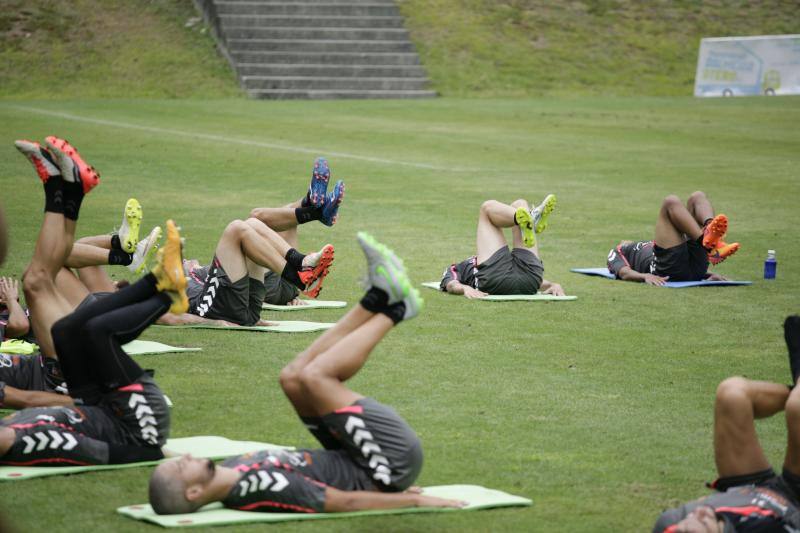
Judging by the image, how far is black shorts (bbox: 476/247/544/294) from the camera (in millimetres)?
12297

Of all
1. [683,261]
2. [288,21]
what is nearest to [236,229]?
[683,261]

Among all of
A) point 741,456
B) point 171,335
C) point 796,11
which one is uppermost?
point 796,11

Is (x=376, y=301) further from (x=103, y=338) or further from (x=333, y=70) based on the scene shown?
(x=333, y=70)

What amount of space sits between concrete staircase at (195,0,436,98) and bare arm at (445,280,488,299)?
23067mm

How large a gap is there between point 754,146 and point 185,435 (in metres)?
21.1

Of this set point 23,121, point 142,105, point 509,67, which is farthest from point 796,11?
point 23,121

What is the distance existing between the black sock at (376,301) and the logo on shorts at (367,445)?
59 cm

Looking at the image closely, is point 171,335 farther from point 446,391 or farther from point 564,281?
point 564,281

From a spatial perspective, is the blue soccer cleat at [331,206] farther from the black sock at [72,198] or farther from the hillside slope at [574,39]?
the hillside slope at [574,39]

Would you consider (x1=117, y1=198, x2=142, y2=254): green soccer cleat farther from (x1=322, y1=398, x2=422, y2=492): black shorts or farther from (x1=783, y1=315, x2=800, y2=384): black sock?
(x1=783, y1=315, x2=800, y2=384): black sock

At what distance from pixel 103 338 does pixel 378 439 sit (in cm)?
160

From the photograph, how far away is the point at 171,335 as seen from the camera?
10.4m

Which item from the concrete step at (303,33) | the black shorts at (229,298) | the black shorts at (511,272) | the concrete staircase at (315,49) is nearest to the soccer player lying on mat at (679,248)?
the black shorts at (511,272)

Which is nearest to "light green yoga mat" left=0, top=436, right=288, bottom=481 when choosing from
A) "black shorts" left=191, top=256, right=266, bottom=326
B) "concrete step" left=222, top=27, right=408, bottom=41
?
"black shorts" left=191, top=256, right=266, bottom=326
